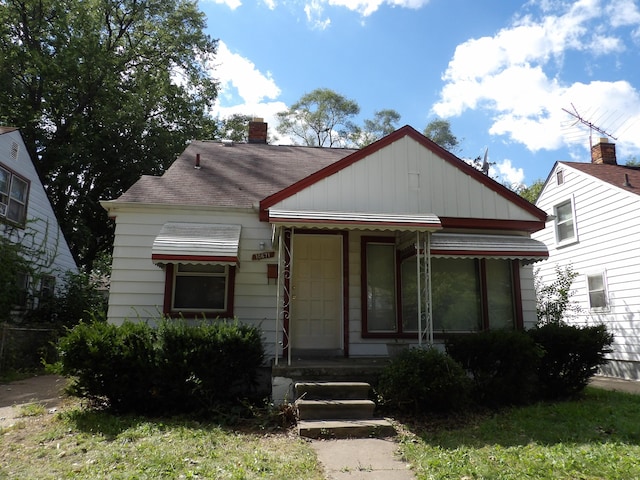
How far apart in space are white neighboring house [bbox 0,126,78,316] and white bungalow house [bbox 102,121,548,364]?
22.3 ft

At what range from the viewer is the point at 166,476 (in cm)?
416

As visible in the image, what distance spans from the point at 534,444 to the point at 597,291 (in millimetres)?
9422

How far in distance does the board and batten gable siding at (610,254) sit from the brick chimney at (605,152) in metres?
1.89

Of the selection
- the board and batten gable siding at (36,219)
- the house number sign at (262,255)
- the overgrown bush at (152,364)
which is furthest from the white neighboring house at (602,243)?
the board and batten gable siding at (36,219)

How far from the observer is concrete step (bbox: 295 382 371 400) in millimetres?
6410

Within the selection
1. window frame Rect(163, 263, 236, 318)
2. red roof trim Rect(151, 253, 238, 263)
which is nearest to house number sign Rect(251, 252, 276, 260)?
window frame Rect(163, 263, 236, 318)

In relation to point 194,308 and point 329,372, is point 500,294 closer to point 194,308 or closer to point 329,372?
point 329,372

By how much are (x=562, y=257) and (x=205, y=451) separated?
13.2m

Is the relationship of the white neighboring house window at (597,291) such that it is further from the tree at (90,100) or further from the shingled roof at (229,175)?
the tree at (90,100)

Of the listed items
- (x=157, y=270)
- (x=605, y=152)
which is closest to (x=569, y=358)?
(x=157, y=270)

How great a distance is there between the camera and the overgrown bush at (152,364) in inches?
240

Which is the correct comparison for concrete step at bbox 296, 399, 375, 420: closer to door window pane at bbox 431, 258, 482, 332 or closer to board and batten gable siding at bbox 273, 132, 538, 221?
door window pane at bbox 431, 258, 482, 332

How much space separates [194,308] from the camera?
8.46 meters

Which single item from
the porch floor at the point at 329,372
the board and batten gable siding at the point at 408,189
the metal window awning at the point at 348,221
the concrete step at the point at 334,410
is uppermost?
the board and batten gable siding at the point at 408,189
